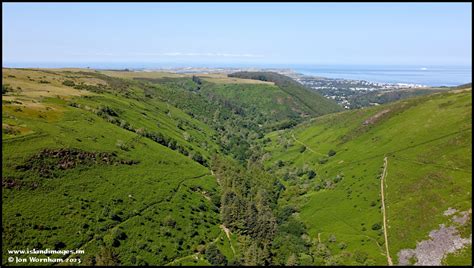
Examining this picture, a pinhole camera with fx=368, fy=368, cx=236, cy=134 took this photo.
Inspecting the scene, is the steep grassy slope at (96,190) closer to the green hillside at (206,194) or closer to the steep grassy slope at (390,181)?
the green hillside at (206,194)

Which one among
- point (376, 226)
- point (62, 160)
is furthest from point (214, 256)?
point (62, 160)

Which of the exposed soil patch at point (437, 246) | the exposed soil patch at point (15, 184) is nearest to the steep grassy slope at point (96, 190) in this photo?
the exposed soil patch at point (15, 184)

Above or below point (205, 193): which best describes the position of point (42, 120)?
above

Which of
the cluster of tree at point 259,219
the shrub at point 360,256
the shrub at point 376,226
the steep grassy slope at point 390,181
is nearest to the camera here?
the shrub at point 360,256

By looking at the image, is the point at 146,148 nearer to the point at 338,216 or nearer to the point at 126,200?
the point at 126,200

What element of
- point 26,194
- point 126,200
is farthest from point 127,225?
point 26,194

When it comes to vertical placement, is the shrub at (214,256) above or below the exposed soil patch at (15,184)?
below

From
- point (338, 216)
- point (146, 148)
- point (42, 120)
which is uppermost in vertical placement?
point (42, 120)
